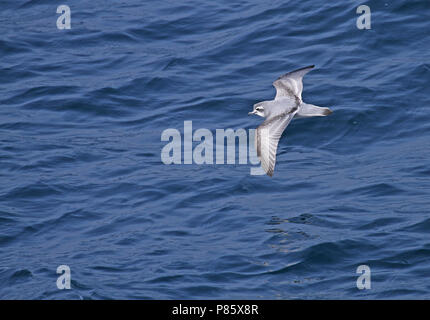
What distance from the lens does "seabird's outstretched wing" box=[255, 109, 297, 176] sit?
14.1 m

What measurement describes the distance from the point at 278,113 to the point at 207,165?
2.35m

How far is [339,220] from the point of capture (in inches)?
575

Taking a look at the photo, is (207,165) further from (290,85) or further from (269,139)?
(269,139)

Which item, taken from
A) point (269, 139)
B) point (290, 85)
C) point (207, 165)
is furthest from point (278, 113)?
point (207, 165)

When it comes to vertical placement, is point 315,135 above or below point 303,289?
above

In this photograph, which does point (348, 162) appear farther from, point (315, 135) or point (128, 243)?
point (128, 243)

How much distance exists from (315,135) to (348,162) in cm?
106

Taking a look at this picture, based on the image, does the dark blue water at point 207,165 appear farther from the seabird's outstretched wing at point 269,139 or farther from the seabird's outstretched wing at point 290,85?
the seabird's outstretched wing at point 290,85

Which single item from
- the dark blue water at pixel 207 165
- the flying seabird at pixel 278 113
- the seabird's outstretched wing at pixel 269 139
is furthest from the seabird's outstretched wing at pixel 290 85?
the dark blue water at pixel 207 165

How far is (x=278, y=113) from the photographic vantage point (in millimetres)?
14719

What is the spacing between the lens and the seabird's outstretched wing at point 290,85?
1555 centimetres

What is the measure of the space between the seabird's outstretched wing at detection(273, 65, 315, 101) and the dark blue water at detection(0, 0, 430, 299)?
134 cm

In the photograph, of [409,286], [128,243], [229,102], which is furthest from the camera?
[229,102]
